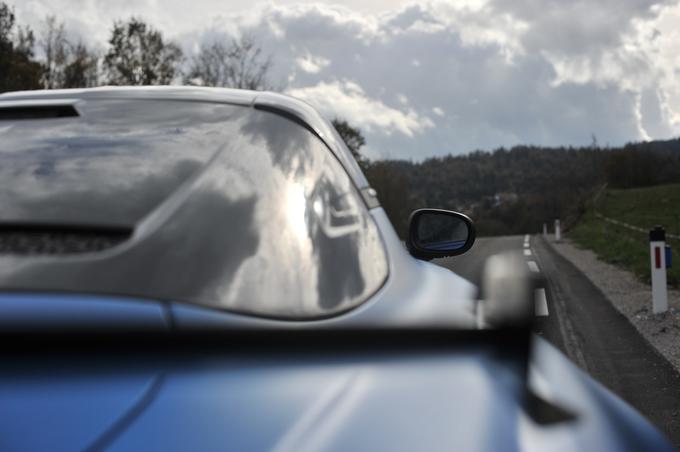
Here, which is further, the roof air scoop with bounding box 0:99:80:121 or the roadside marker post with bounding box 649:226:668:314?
the roadside marker post with bounding box 649:226:668:314

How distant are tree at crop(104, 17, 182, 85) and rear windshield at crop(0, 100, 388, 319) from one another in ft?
149

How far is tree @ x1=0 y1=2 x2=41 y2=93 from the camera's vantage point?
38938 millimetres

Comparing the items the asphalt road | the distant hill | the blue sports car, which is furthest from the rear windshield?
the distant hill

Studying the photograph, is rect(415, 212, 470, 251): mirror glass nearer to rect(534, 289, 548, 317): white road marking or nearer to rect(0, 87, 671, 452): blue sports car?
rect(0, 87, 671, 452): blue sports car

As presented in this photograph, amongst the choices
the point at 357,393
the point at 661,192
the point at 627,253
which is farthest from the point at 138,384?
the point at 661,192

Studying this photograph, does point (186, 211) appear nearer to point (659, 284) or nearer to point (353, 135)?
point (659, 284)

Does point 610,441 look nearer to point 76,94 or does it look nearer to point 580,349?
point 76,94

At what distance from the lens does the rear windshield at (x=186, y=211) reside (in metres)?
1.11

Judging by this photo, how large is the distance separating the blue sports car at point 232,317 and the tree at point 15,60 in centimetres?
4061

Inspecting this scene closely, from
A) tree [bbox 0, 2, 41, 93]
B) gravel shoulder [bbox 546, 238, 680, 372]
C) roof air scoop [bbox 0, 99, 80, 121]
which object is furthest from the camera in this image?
tree [bbox 0, 2, 41, 93]

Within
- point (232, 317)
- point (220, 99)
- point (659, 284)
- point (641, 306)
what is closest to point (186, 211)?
point (232, 317)

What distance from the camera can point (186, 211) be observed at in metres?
1.25

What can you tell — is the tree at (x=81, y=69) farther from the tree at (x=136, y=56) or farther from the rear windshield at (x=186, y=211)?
the rear windshield at (x=186, y=211)

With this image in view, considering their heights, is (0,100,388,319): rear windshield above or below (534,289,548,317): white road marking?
above
